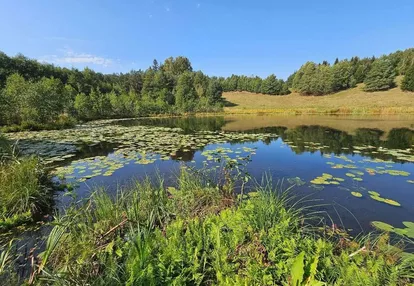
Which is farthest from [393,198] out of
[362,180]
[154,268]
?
[154,268]

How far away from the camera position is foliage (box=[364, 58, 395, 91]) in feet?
168

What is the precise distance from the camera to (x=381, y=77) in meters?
51.8

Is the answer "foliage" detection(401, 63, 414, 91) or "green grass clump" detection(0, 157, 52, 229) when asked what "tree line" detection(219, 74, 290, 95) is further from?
"green grass clump" detection(0, 157, 52, 229)

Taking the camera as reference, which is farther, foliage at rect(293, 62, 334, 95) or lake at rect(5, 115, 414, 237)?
foliage at rect(293, 62, 334, 95)

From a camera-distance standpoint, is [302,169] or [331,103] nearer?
[302,169]

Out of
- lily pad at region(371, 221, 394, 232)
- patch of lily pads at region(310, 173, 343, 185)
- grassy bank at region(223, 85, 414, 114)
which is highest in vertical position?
grassy bank at region(223, 85, 414, 114)

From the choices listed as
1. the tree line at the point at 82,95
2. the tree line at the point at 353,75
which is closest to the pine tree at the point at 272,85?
the tree line at the point at 353,75

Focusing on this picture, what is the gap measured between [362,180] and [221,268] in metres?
5.77

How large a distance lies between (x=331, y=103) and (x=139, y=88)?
2089 inches

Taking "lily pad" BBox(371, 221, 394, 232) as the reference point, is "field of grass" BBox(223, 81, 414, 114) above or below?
above

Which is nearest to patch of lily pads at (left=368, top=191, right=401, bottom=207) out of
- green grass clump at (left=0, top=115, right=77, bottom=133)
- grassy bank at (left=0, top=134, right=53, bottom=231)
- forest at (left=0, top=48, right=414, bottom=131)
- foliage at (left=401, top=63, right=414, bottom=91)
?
grassy bank at (left=0, top=134, right=53, bottom=231)

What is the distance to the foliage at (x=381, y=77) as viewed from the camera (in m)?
51.2

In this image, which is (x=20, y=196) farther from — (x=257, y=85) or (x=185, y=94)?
(x=257, y=85)

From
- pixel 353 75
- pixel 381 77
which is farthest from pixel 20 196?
pixel 353 75
